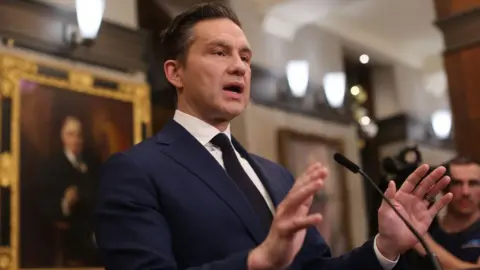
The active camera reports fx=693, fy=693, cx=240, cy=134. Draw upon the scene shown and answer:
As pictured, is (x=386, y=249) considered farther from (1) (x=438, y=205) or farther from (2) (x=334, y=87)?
(2) (x=334, y=87)

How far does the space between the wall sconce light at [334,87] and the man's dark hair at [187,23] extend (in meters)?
4.74

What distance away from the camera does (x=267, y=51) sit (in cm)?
613

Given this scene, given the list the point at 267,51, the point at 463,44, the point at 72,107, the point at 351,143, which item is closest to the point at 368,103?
the point at 351,143

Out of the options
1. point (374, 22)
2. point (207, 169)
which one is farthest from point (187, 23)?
point (374, 22)

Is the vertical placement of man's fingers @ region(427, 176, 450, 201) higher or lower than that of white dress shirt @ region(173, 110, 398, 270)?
lower

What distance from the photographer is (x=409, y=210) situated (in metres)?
1.46

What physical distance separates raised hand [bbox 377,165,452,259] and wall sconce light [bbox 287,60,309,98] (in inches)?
180

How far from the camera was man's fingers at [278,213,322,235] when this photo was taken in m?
1.12

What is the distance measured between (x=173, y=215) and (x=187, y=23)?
1.69ft

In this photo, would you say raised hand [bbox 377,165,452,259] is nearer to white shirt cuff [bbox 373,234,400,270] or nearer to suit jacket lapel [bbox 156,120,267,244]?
white shirt cuff [bbox 373,234,400,270]

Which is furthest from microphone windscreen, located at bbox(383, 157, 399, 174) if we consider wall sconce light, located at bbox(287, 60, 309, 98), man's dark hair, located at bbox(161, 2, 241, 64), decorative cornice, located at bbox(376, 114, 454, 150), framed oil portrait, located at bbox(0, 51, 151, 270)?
decorative cornice, located at bbox(376, 114, 454, 150)

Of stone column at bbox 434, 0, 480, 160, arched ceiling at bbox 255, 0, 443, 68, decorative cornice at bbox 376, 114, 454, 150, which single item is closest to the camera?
stone column at bbox 434, 0, 480, 160

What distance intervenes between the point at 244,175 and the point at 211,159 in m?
0.09

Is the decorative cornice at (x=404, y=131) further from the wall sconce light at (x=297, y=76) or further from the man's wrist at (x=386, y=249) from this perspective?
the man's wrist at (x=386, y=249)
